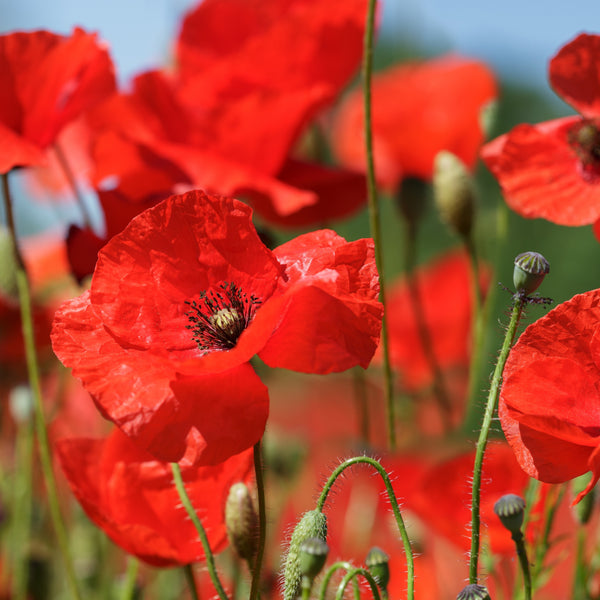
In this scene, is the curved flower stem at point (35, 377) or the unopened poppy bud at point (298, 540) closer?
the unopened poppy bud at point (298, 540)

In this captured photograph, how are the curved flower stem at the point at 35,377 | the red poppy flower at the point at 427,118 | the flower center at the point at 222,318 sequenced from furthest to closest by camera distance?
the red poppy flower at the point at 427,118, the curved flower stem at the point at 35,377, the flower center at the point at 222,318

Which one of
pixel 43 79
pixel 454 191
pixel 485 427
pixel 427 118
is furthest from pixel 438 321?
pixel 485 427

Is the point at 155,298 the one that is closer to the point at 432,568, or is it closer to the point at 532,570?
the point at 532,570

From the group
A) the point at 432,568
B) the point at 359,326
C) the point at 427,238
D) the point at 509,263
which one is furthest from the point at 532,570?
the point at 427,238

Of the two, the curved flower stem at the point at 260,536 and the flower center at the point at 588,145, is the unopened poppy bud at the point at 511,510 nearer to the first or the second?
the curved flower stem at the point at 260,536

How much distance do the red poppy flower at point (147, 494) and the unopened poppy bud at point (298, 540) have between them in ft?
0.35

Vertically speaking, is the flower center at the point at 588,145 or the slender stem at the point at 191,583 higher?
the flower center at the point at 588,145

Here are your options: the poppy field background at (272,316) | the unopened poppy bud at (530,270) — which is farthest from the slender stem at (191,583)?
the unopened poppy bud at (530,270)

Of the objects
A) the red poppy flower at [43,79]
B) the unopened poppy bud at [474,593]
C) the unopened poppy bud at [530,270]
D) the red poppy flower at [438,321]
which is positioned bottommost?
the red poppy flower at [438,321]

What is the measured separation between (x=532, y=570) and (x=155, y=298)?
285 mm

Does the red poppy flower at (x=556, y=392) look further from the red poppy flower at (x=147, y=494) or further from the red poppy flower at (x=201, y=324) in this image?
the red poppy flower at (x=147, y=494)

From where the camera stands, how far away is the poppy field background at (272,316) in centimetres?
42

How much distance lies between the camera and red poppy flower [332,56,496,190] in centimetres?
99

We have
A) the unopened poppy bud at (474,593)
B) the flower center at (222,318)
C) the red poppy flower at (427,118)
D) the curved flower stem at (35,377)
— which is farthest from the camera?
A: the red poppy flower at (427,118)
